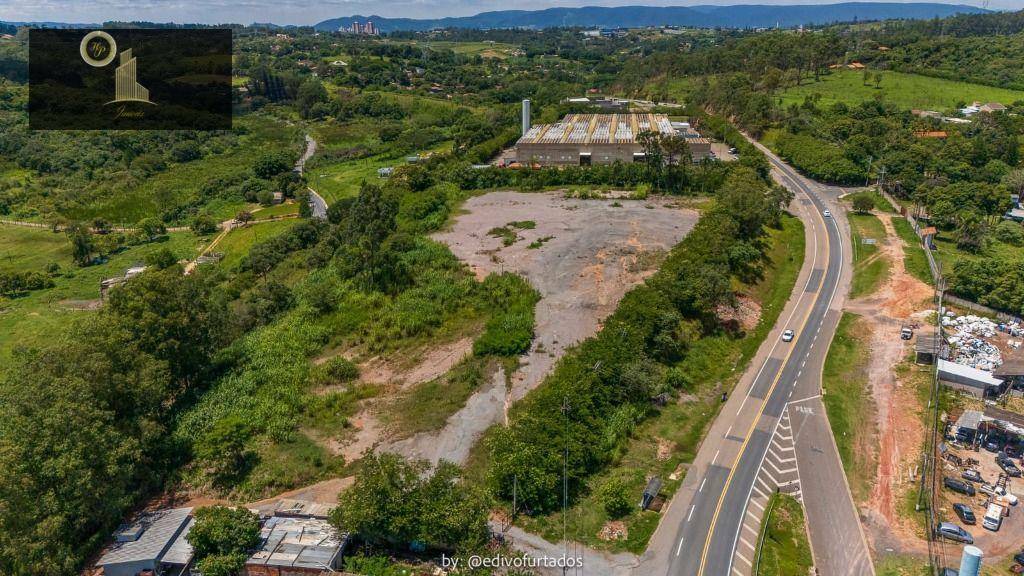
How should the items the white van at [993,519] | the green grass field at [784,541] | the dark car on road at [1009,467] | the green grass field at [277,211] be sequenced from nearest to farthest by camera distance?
the green grass field at [784,541] < the white van at [993,519] < the dark car on road at [1009,467] < the green grass field at [277,211]

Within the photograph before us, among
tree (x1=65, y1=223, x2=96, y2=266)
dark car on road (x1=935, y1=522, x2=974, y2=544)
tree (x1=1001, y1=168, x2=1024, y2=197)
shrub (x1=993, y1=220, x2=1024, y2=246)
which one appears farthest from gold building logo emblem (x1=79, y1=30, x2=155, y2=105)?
tree (x1=1001, y1=168, x2=1024, y2=197)

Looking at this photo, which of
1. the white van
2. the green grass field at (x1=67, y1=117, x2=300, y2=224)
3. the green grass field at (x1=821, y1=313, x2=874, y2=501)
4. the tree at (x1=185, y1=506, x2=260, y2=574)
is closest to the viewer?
the tree at (x1=185, y1=506, x2=260, y2=574)

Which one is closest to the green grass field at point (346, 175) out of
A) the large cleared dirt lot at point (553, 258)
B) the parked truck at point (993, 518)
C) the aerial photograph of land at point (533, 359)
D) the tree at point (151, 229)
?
the aerial photograph of land at point (533, 359)

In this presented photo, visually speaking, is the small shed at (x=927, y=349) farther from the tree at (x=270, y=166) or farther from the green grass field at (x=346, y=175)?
the tree at (x=270, y=166)

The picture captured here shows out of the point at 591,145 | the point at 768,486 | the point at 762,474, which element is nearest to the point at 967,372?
the point at 762,474

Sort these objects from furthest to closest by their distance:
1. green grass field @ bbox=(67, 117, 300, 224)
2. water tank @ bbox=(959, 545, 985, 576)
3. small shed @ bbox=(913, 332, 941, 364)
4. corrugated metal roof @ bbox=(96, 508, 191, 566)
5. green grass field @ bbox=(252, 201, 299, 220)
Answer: green grass field @ bbox=(67, 117, 300, 224)
green grass field @ bbox=(252, 201, 299, 220)
small shed @ bbox=(913, 332, 941, 364)
corrugated metal roof @ bbox=(96, 508, 191, 566)
water tank @ bbox=(959, 545, 985, 576)

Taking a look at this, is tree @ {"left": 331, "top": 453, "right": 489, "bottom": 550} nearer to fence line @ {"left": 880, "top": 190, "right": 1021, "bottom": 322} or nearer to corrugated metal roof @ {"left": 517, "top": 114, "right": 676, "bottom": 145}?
fence line @ {"left": 880, "top": 190, "right": 1021, "bottom": 322}
